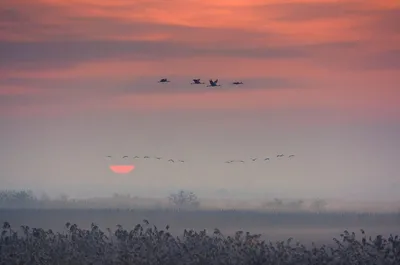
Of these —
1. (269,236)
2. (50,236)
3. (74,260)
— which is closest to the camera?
(74,260)

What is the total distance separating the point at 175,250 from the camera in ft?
260

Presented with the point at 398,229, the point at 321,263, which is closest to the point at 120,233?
the point at 321,263

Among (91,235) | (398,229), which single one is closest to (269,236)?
(398,229)

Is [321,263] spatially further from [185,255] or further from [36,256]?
[36,256]

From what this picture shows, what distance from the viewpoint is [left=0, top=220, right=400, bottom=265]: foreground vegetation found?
75.8 m

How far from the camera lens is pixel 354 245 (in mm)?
77625

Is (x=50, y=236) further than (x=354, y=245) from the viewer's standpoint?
Yes

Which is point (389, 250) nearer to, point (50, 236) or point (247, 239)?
point (247, 239)

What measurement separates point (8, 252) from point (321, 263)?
2249 centimetres

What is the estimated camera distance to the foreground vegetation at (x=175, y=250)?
75750 millimetres

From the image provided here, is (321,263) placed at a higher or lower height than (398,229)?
lower

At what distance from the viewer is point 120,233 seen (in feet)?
267

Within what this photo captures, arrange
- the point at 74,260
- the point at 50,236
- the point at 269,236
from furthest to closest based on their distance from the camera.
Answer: the point at 269,236
the point at 50,236
the point at 74,260

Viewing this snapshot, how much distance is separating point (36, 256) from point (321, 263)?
20.0m
